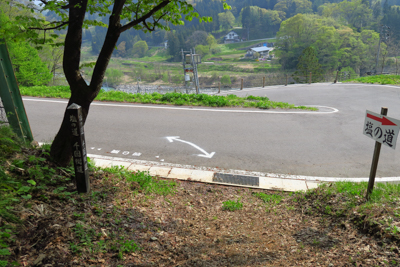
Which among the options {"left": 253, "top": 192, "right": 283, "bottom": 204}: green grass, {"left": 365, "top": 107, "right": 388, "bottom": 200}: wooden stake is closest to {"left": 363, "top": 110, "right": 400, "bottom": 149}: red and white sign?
{"left": 365, "top": 107, "right": 388, "bottom": 200}: wooden stake

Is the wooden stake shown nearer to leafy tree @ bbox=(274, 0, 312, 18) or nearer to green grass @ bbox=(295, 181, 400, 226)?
green grass @ bbox=(295, 181, 400, 226)

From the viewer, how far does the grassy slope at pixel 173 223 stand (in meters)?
3.13

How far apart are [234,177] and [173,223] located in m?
2.38

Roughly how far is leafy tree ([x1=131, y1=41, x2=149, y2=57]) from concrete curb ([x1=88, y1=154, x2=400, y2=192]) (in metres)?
129

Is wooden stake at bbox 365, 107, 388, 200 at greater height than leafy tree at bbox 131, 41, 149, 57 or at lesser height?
lesser

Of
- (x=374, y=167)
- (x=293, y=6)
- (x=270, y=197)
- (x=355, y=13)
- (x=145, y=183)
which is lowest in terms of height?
(x=270, y=197)

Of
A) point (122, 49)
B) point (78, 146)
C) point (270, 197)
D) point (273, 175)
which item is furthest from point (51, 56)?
point (122, 49)

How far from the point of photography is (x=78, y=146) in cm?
420

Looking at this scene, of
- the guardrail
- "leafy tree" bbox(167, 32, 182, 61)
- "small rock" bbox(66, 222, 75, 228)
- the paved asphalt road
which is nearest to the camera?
"small rock" bbox(66, 222, 75, 228)

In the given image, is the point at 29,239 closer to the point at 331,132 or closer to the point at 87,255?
the point at 87,255

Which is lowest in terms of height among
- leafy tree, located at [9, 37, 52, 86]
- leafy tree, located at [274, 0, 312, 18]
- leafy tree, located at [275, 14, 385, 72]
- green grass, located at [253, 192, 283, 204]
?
green grass, located at [253, 192, 283, 204]

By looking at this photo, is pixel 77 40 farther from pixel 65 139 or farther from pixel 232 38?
pixel 232 38

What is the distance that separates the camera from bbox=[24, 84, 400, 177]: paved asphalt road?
6953 millimetres

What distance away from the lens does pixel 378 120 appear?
398 centimetres
